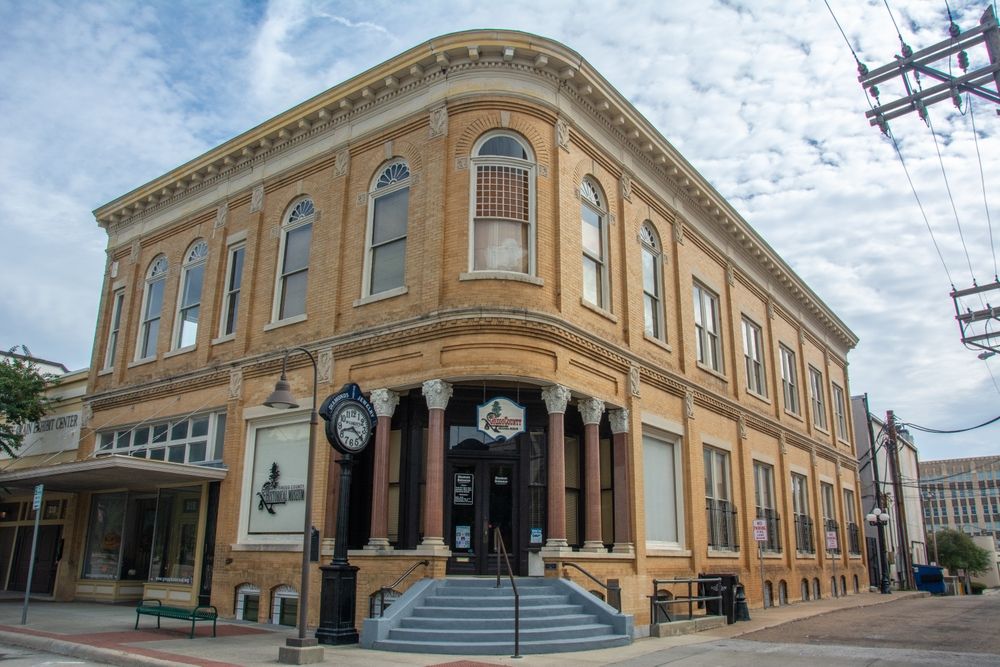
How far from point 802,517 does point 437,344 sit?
733 inches

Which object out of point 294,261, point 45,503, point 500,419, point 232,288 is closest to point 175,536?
point 232,288

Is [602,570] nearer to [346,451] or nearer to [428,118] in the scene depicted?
[346,451]

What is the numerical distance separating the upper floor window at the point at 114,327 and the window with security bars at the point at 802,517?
23.1 m

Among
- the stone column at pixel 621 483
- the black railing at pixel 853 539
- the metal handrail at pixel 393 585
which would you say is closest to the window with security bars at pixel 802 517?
the black railing at pixel 853 539

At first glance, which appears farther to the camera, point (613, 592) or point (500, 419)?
point (500, 419)

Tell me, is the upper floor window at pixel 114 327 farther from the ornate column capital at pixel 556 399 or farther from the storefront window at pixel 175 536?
the ornate column capital at pixel 556 399

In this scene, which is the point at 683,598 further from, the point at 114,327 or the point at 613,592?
the point at 114,327

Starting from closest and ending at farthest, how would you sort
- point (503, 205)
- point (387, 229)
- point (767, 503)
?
1. point (503, 205)
2. point (387, 229)
3. point (767, 503)

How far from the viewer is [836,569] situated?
3047cm

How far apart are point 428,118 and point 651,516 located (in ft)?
34.8

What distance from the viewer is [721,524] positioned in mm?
21797

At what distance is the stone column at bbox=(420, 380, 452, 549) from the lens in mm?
14703

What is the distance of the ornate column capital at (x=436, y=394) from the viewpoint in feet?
50.1

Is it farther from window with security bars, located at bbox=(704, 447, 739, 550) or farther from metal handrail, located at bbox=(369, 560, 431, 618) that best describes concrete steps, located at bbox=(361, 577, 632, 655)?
window with security bars, located at bbox=(704, 447, 739, 550)
